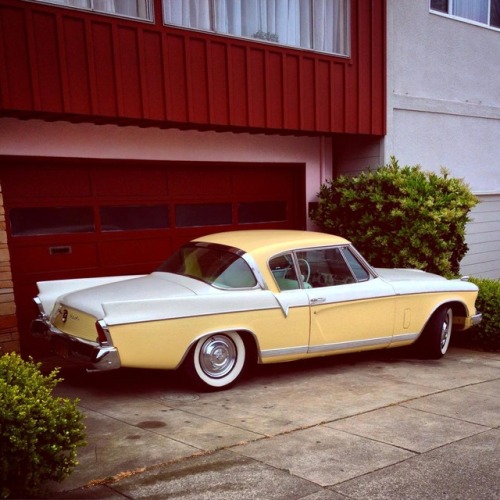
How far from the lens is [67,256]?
24.1 feet

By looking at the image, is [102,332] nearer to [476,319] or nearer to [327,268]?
[327,268]

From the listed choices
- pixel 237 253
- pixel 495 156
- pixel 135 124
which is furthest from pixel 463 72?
pixel 237 253

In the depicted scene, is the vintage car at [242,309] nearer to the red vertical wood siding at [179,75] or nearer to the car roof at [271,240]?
the car roof at [271,240]

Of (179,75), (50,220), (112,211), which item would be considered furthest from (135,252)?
(179,75)

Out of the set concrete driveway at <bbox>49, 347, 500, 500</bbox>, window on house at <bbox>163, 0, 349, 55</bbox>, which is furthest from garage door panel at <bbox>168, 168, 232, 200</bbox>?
concrete driveway at <bbox>49, 347, 500, 500</bbox>

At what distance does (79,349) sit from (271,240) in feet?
7.32

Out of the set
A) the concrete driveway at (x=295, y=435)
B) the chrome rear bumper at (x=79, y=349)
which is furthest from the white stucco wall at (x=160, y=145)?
the concrete driveway at (x=295, y=435)

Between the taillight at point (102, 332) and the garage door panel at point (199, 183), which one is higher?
the garage door panel at point (199, 183)

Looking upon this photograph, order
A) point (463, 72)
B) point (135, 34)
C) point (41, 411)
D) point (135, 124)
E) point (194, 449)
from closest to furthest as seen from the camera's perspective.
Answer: point (41, 411), point (194, 449), point (135, 34), point (135, 124), point (463, 72)

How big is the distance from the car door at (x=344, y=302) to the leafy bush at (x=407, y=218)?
78.2 inches

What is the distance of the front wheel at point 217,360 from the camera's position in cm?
523

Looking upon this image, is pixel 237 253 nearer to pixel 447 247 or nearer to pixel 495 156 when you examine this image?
pixel 447 247

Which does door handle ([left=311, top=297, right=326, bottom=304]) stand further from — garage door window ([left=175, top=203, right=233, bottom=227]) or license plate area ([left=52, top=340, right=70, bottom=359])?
garage door window ([left=175, top=203, right=233, bottom=227])

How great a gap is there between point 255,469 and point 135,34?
5.32m
